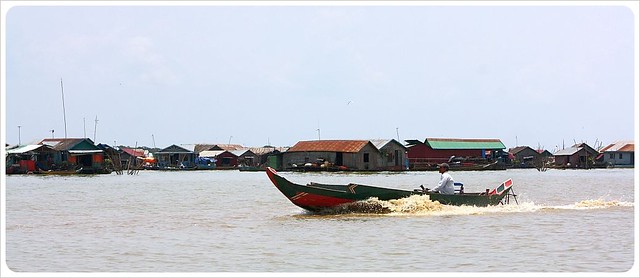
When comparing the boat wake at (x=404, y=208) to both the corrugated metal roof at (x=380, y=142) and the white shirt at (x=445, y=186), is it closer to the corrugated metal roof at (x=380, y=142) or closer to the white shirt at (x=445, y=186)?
the white shirt at (x=445, y=186)

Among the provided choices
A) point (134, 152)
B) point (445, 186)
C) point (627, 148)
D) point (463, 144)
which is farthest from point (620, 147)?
point (445, 186)

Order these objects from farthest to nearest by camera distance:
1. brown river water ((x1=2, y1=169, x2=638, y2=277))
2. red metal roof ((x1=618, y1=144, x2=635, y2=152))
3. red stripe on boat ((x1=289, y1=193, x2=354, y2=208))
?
red metal roof ((x1=618, y1=144, x2=635, y2=152))
red stripe on boat ((x1=289, y1=193, x2=354, y2=208))
brown river water ((x1=2, y1=169, x2=638, y2=277))

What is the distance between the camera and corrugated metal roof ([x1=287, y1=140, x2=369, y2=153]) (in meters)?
43.5

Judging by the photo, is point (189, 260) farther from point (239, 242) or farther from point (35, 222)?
point (35, 222)

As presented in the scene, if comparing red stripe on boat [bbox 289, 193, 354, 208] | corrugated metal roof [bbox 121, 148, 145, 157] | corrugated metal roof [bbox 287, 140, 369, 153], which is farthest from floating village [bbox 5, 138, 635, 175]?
red stripe on boat [bbox 289, 193, 354, 208]

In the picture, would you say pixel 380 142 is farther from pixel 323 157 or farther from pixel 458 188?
pixel 458 188

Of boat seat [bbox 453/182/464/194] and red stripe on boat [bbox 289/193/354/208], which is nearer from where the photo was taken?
red stripe on boat [bbox 289/193/354/208]

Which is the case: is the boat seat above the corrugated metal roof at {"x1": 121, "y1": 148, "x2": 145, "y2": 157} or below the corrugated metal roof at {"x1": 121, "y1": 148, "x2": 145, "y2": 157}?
below

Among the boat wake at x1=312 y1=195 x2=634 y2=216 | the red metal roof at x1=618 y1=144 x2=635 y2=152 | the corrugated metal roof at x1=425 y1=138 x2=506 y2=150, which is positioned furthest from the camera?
the red metal roof at x1=618 y1=144 x2=635 y2=152

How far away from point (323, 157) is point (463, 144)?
12.1 m


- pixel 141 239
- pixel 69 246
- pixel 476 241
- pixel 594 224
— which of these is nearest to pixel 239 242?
pixel 141 239

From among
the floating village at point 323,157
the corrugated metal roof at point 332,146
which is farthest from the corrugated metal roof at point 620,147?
the corrugated metal roof at point 332,146

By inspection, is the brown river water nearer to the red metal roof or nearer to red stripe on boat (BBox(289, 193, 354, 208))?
red stripe on boat (BBox(289, 193, 354, 208))

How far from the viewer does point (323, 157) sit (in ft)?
145
